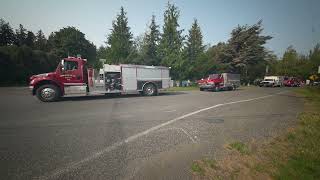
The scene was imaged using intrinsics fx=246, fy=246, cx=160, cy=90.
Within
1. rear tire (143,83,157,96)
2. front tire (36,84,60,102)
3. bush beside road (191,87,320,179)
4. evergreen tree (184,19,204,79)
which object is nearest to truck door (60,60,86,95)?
front tire (36,84,60,102)

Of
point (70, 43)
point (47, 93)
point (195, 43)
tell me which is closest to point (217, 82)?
point (47, 93)

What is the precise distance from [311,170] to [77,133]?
18.4 ft

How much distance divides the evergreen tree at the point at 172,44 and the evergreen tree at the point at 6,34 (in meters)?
63.4

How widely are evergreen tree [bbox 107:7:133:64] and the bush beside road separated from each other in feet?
126

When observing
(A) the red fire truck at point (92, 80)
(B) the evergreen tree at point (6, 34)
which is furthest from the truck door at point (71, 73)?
(B) the evergreen tree at point (6, 34)

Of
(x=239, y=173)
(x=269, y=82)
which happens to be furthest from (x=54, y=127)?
(x=269, y=82)

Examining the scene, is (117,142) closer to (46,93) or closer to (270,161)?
(270,161)

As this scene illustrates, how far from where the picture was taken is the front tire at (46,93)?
15055 mm

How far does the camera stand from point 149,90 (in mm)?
19953

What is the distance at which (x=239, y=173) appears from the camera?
4.28 metres

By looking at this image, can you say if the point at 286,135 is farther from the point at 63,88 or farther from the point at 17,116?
the point at 63,88

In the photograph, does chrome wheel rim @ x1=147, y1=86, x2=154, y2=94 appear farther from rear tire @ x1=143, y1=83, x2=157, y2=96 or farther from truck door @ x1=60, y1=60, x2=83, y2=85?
truck door @ x1=60, y1=60, x2=83, y2=85

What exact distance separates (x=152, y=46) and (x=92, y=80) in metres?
29.9

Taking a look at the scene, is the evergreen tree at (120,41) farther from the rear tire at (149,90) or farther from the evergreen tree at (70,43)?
the evergreen tree at (70,43)
